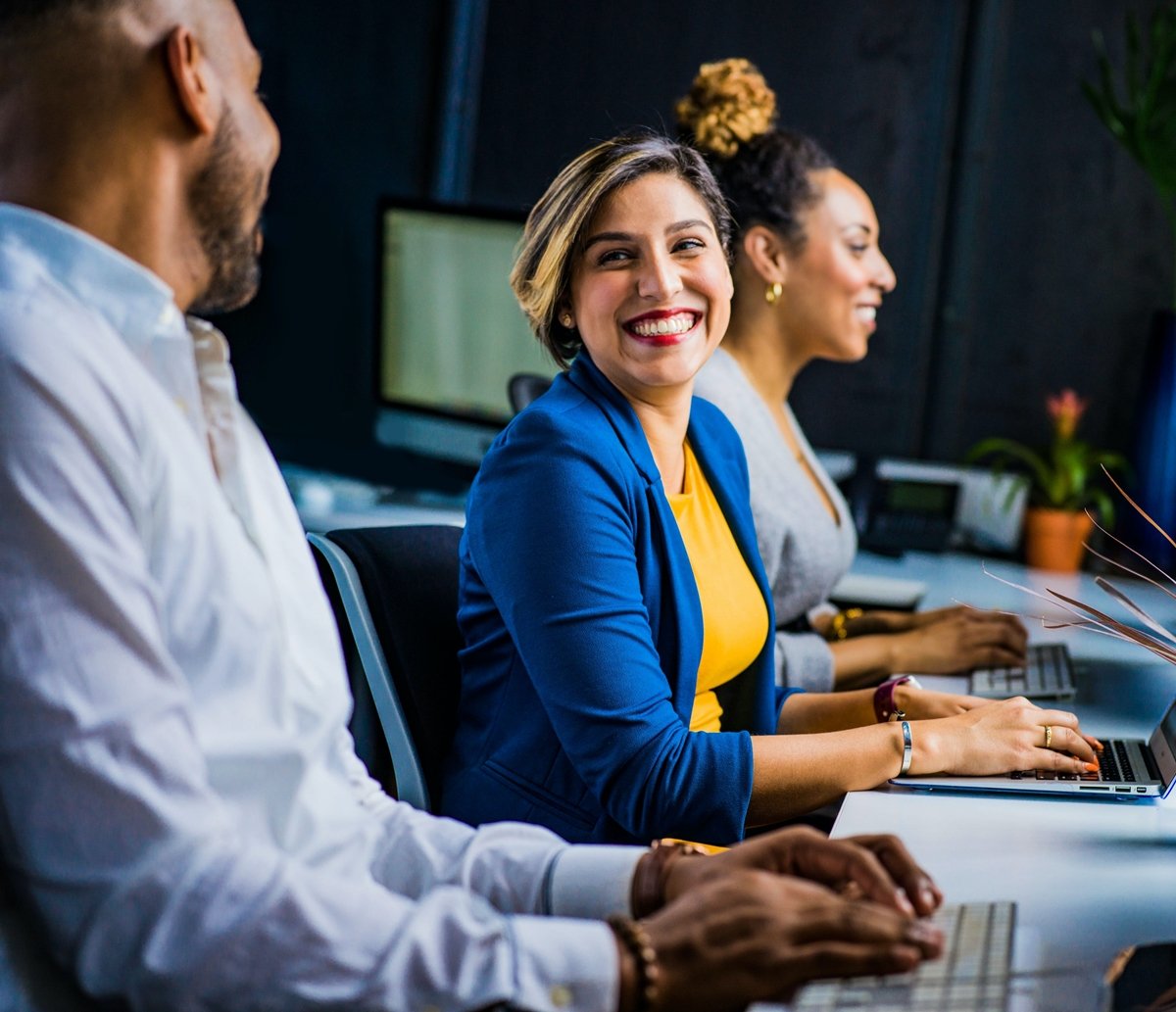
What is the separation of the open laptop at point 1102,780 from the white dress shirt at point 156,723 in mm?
690

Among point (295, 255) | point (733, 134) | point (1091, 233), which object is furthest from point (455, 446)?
point (1091, 233)

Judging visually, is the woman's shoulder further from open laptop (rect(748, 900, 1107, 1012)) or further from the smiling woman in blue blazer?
open laptop (rect(748, 900, 1107, 1012))

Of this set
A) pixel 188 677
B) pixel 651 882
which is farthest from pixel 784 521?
pixel 188 677

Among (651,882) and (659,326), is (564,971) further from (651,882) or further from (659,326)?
(659,326)

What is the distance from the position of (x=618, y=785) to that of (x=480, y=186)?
267cm

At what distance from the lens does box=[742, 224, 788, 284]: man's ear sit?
90.9 inches

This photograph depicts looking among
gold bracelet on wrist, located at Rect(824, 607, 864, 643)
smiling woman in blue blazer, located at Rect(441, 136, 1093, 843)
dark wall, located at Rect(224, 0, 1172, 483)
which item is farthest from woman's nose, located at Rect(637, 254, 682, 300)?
dark wall, located at Rect(224, 0, 1172, 483)

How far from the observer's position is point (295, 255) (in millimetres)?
3713

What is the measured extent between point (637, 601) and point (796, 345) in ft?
3.39

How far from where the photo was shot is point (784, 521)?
2154mm

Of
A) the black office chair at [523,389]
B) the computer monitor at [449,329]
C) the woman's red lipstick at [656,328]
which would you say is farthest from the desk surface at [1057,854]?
the computer monitor at [449,329]

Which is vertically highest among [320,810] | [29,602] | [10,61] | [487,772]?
[10,61]

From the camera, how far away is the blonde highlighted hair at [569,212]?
1697mm

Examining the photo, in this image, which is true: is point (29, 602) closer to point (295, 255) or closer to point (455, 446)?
point (455, 446)
